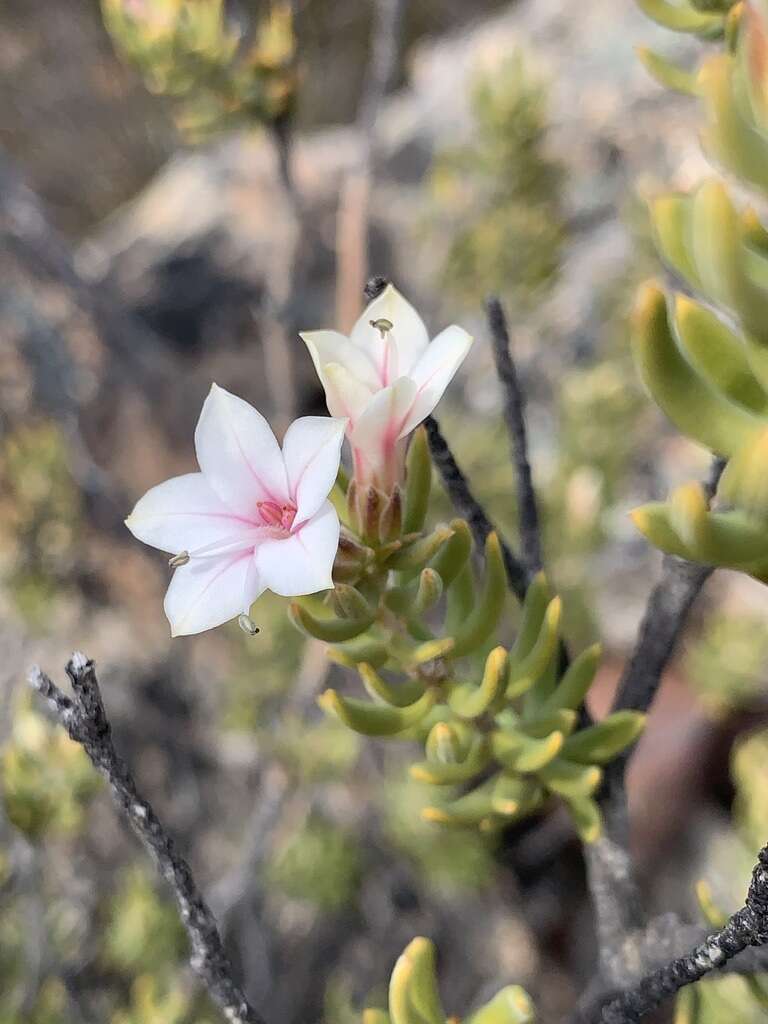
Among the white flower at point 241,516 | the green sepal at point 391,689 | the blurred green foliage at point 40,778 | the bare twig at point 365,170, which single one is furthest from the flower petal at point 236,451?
the bare twig at point 365,170

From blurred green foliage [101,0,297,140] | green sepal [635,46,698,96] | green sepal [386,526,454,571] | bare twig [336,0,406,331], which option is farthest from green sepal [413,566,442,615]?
bare twig [336,0,406,331]

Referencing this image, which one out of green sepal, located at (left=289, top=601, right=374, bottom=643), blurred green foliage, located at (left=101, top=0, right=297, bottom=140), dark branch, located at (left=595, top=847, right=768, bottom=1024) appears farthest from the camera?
blurred green foliage, located at (left=101, top=0, right=297, bottom=140)

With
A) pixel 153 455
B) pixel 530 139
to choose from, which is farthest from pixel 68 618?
pixel 530 139

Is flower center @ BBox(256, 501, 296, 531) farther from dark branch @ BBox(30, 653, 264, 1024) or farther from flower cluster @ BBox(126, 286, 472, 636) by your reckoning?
dark branch @ BBox(30, 653, 264, 1024)

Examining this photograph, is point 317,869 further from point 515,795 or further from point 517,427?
point 517,427

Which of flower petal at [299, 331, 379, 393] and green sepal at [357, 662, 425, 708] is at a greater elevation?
flower petal at [299, 331, 379, 393]

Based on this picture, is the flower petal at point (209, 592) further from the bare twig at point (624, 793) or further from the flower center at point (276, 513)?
the bare twig at point (624, 793)

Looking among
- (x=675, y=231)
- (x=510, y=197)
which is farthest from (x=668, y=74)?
(x=510, y=197)
